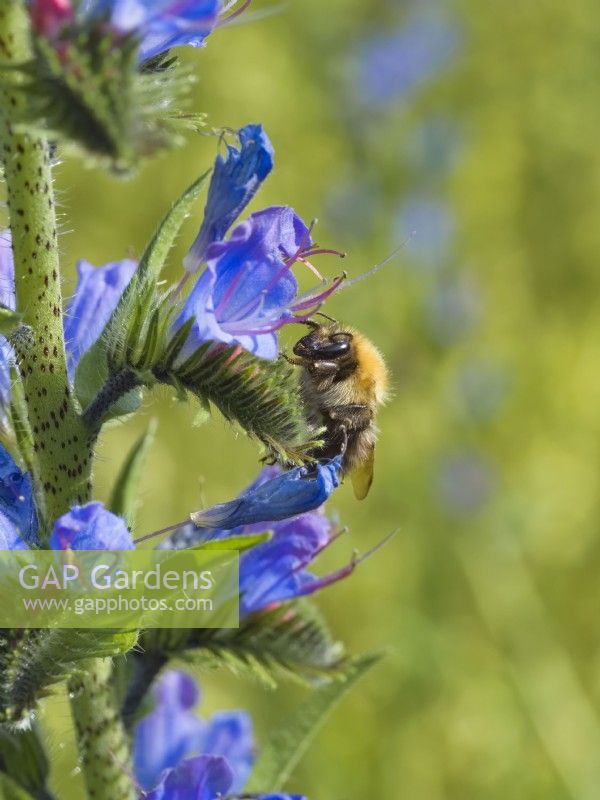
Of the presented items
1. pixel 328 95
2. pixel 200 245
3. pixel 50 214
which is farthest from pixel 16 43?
pixel 328 95

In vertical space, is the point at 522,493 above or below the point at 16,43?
below

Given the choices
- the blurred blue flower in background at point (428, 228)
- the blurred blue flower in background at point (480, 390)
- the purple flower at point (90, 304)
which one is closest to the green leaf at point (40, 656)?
the purple flower at point (90, 304)

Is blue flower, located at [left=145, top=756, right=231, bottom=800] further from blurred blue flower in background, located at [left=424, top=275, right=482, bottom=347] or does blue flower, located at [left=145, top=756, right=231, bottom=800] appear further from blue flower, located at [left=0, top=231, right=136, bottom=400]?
blurred blue flower in background, located at [left=424, top=275, right=482, bottom=347]

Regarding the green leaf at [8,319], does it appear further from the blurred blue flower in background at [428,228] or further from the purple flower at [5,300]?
the blurred blue flower in background at [428,228]

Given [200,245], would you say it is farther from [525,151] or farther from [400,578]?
[525,151]

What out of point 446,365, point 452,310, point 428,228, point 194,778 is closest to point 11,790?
point 194,778

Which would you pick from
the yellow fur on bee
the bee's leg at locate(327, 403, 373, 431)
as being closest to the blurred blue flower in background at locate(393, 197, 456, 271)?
the yellow fur on bee
